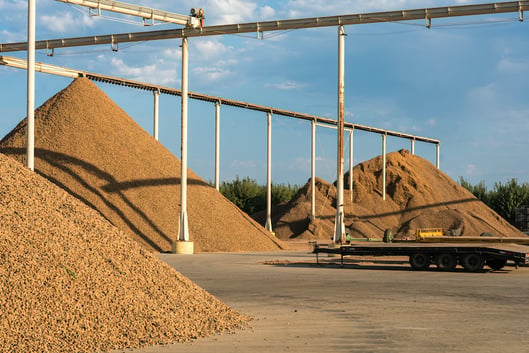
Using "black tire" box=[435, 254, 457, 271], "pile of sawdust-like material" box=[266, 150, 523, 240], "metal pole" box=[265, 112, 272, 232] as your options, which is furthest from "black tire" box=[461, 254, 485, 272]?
"pile of sawdust-like material" box=[266, 150, 523, 240]

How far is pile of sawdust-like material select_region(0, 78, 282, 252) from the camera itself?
32656mm

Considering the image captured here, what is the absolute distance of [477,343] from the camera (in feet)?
28.7

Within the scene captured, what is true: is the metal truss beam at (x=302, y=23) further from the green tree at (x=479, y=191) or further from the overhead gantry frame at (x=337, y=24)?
the green tree at (x=479, y=191)

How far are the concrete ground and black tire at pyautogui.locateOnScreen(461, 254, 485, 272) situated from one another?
37 cm

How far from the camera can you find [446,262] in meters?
22.5

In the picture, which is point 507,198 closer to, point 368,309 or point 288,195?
point 288,195

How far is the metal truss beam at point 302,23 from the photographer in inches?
1128

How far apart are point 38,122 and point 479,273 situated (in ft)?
80.6

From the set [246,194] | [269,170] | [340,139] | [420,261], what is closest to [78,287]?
[420,261]

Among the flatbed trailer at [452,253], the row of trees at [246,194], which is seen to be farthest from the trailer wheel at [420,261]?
the row of trees at [246,194]

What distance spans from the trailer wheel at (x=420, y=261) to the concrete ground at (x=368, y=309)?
37 centimetres

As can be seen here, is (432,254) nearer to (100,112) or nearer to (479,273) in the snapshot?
(479,273)

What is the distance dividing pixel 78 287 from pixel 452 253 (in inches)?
618

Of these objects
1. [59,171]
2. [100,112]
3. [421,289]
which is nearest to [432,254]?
[421,289]
